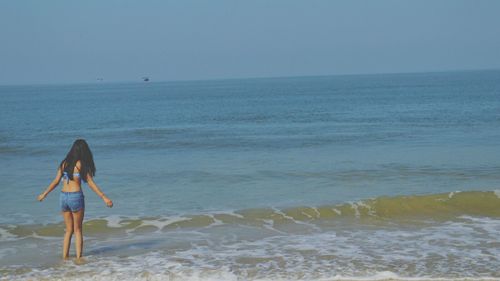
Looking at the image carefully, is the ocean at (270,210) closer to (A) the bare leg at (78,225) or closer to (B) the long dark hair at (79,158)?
(A) the bare leg at (78,225)

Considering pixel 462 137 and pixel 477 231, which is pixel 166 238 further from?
pixel 462 137

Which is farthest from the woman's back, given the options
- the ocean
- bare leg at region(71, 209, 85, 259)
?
the ocean

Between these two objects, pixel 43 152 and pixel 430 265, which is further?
pixel 43 152

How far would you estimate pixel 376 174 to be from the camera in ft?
59.5

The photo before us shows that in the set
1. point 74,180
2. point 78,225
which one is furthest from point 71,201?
point 78,225

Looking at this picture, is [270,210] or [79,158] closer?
[79,158]

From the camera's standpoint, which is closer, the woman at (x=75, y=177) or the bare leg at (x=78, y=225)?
the woman at (x=75, y=177)

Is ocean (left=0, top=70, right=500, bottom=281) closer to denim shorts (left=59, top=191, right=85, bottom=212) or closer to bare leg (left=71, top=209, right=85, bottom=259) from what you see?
bare leg (left=71, top=209, right=85, bottom=259)

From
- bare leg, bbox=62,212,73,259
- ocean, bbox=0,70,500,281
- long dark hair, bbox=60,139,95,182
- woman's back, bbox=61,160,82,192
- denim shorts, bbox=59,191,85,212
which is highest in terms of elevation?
long dark hair, bbox=60,139,95,182

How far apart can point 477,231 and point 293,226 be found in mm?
3349

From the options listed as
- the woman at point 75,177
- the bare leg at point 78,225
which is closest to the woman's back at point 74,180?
the woman at point 75,177

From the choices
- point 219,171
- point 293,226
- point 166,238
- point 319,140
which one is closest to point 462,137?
point 319,140

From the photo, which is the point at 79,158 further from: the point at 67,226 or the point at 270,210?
the point at 270,210

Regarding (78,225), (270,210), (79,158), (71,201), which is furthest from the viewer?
(270,210)
